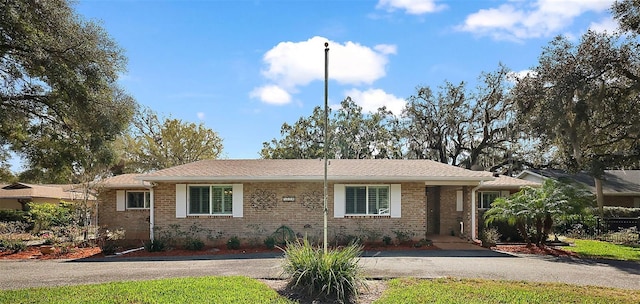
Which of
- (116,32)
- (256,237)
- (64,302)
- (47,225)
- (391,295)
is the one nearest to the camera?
(64,302)

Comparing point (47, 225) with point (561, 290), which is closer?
point (561, 290)

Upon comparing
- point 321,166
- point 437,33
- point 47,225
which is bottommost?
point 47,225

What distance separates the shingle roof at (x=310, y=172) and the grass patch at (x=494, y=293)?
6.56m

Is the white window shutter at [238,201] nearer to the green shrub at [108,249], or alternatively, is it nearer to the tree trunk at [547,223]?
the green shrub at [108,249]

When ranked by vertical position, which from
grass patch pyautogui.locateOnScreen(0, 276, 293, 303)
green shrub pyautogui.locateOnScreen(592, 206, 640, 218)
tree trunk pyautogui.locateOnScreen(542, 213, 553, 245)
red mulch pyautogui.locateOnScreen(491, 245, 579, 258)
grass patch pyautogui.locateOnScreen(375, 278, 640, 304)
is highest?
tree trunk pyautogui.locateOnScreen(542, 213, 553, 245)

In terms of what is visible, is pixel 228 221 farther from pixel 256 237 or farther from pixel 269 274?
pixel 269 274

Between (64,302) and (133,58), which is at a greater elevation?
(133,58)

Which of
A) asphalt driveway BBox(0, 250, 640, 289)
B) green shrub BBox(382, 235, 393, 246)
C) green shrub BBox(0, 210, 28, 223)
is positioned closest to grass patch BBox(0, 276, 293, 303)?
asphalt driveway BBox(0, 250, 640, 289)

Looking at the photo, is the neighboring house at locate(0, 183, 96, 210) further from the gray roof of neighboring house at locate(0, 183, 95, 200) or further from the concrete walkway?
the concrete walkway

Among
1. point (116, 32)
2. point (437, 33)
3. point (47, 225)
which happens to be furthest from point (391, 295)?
point (47, 225)

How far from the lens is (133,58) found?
13.1m

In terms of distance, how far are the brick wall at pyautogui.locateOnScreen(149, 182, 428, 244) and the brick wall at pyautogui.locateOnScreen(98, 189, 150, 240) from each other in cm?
331

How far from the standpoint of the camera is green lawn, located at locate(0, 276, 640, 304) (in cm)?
836

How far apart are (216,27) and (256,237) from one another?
705 centimetres
